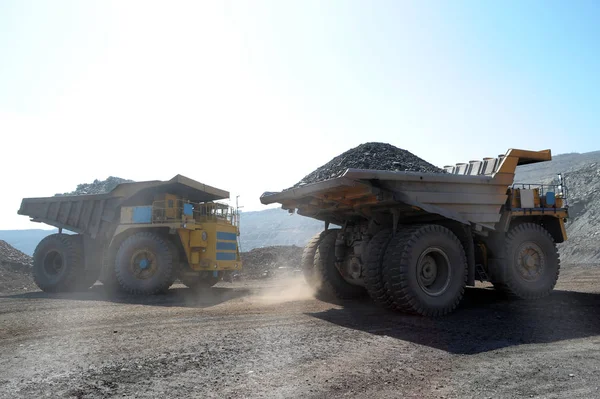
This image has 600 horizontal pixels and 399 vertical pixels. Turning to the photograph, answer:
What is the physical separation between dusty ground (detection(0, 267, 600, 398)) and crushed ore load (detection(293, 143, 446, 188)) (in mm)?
2429

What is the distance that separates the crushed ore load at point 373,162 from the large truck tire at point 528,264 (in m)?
1.96

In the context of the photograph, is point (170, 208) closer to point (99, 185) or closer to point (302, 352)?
point (302, 352)

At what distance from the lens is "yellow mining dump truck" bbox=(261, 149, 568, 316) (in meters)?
6.91

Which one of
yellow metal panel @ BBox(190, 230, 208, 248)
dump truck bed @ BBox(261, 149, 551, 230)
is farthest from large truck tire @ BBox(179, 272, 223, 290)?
dump truck bed @ BBox(261, 149, 551, 230)

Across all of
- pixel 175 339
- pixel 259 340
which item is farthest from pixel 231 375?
pixel 175 339

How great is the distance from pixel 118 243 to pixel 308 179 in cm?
538

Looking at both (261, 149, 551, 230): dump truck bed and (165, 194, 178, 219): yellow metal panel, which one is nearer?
(261, 149, 551, 230): dump truck bed

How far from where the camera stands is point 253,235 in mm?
49750

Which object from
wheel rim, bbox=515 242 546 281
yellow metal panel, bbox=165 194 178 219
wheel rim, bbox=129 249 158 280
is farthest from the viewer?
yellow metal panel, bbox=165 194 178 219

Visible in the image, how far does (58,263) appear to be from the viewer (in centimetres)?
1242

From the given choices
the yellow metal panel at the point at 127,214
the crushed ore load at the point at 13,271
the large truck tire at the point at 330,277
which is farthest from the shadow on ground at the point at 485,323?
the crushed ore load at the point at 13,271

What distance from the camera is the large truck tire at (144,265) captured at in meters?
10.3

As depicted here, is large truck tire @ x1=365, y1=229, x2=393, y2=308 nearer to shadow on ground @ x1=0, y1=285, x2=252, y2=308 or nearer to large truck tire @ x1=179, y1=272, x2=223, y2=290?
shadow on ground @ x1=0, y1=285, x2=252, y2=308

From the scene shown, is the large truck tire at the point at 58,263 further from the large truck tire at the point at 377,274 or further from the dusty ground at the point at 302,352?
the large truck tire at the point at 377,274
